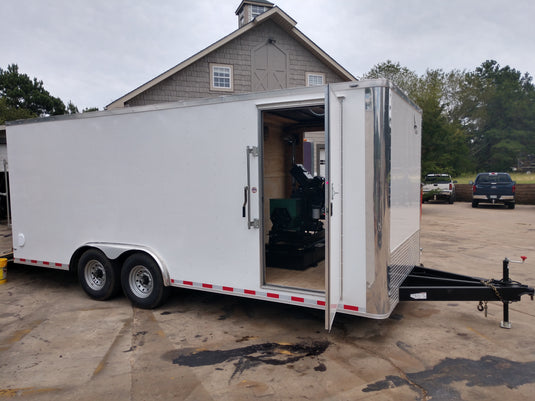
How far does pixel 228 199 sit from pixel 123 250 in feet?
5.80

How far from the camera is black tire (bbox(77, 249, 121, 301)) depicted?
5570 millimetres

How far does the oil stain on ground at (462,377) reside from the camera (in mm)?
3422

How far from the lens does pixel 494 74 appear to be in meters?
52.1

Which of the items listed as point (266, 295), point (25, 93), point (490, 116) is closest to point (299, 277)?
point (266, 295)

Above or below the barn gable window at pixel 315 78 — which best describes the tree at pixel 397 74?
above

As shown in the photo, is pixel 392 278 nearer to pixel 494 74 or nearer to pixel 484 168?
pixel 484 168

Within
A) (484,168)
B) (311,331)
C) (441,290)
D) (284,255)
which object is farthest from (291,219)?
(484,168)

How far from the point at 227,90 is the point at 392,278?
1289cm

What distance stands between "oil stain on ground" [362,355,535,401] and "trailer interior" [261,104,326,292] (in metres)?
1.35

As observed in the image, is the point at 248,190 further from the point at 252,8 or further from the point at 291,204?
the point at 252,8

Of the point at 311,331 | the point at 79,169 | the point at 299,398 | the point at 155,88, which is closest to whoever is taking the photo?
the point at 299,398

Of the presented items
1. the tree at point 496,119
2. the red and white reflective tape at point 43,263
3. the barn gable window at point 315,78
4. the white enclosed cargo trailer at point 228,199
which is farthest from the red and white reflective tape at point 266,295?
the tree at point 496,119

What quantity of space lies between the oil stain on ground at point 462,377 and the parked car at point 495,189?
55.6 feet

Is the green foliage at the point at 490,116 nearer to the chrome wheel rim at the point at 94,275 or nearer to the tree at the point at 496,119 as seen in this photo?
the tree at the point at 496,119
